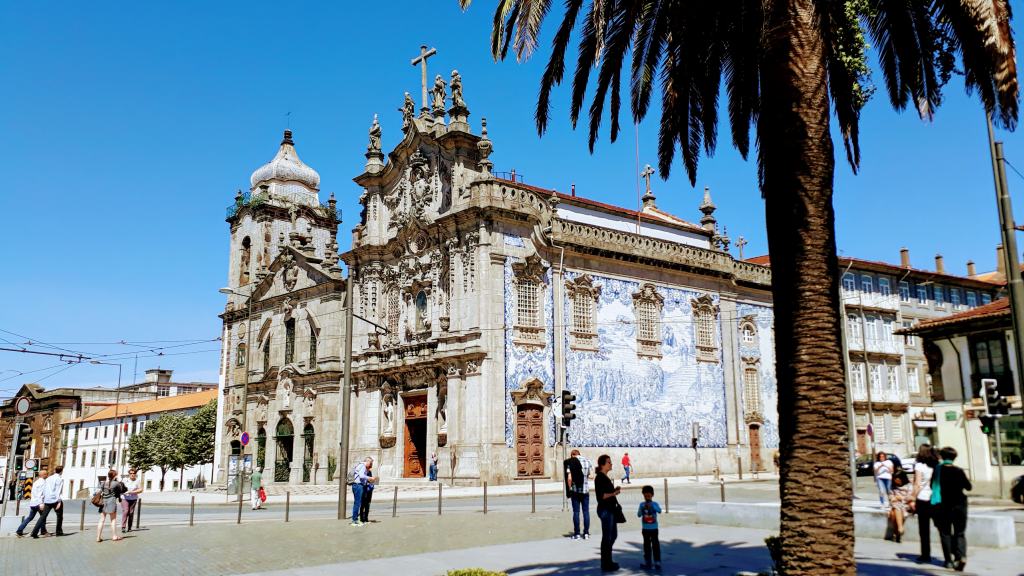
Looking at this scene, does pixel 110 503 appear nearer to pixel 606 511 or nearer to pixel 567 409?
pixel 567 409

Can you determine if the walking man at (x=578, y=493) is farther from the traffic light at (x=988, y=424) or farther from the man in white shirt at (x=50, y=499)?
the man in white shirt at (x=50, y=499)

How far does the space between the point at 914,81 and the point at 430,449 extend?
2835 cm

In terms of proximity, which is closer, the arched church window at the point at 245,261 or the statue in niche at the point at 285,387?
the statue in niche at the point at 285,387

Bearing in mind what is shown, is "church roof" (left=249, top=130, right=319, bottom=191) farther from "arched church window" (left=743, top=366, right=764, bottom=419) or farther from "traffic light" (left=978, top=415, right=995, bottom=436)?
"traffic light" (left=978, top=415, right=995, bottom=436)

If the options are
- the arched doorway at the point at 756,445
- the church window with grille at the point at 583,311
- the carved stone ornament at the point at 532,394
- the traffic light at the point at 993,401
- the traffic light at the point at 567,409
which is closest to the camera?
the traffic light at the point at 993,401

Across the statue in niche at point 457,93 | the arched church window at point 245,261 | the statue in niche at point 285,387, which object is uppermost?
the statue in niche at point 457,93

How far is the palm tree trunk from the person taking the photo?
325 inches

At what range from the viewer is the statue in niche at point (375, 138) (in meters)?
44.4

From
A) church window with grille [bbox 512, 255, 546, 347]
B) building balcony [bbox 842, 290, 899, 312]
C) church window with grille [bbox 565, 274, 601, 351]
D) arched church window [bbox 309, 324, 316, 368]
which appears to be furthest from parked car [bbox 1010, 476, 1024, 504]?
arched church window [bbox 309, 324, 316, 368]

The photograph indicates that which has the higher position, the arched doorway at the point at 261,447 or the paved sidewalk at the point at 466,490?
the arched doorway at the point at 261,447

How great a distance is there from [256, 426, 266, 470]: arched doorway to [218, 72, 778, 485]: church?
0.11m

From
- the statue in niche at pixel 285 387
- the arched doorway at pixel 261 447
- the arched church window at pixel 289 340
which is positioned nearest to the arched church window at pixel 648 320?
the statue in niche at pixel 285 387

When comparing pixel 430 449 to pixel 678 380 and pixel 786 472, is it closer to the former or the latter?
pixel 678 380

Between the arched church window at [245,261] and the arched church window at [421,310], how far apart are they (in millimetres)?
20512
